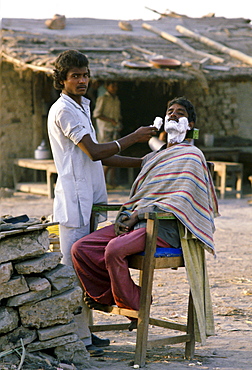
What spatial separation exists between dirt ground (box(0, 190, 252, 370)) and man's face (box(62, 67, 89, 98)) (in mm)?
1664

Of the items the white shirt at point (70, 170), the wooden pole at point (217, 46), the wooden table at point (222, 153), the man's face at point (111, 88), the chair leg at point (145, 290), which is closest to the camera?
the chair leg at point (145, 290)

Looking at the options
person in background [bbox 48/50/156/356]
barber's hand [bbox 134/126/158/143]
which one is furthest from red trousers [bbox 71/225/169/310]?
barber's hand [bbox 134/126/158/143]

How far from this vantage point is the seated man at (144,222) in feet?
11.5

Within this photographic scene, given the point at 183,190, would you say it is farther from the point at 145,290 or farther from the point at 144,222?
the point at 145,290

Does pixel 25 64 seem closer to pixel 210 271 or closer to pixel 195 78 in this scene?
pixel 195 78

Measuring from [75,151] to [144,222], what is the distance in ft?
2.03

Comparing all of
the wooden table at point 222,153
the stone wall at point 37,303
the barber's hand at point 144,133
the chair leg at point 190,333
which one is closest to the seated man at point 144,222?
the barber's hand at point 144,133

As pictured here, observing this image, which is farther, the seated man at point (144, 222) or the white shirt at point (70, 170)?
the white shirt at point (70, 170)

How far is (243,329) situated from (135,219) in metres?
1.28

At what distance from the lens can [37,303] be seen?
10.9 ft

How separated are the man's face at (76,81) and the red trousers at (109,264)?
891mm

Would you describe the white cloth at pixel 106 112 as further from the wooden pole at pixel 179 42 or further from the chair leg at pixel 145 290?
the chair leg at pixel 145 290

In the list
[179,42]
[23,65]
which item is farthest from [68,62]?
[179,42]

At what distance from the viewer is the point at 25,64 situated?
1041 cm
